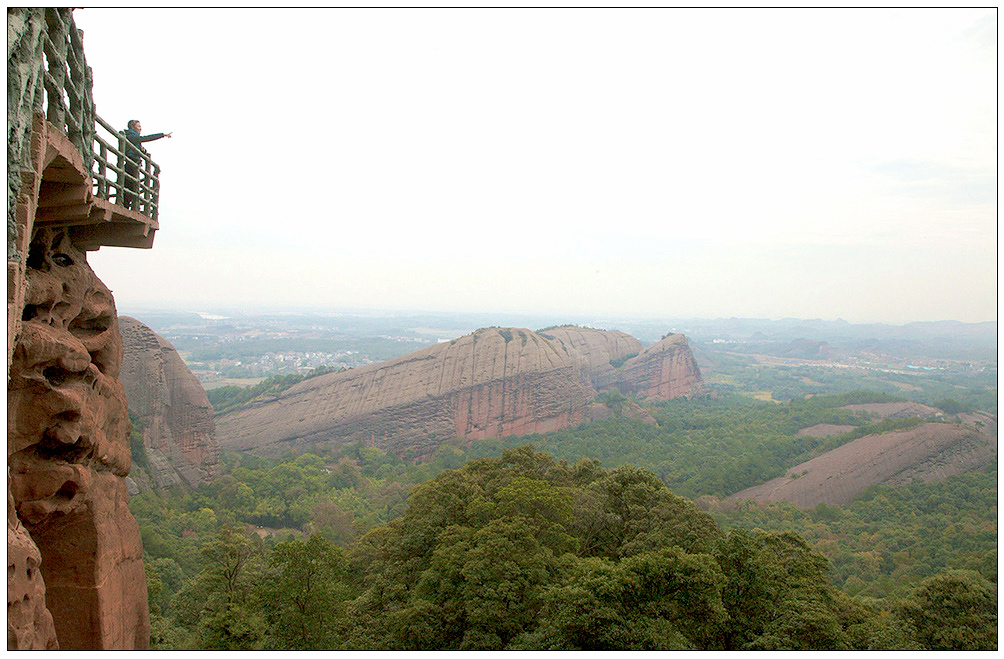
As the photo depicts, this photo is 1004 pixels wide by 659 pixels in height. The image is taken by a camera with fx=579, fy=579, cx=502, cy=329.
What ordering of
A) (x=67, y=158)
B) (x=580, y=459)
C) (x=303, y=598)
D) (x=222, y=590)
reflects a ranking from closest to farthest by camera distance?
1. (x=67, y=158)
2. (x=303, y=598)
3. (x=222, y=590)
4. (x=580, y=459)

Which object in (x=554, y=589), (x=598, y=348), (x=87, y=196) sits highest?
(x=87, y=196)

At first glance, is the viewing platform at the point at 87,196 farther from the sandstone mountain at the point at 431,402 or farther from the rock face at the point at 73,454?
the sandstone mountain at the point at 431,402

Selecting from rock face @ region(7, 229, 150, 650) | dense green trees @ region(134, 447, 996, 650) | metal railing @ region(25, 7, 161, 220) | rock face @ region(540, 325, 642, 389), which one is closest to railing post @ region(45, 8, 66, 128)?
metal railing @ region(25, 7, 161, 220)

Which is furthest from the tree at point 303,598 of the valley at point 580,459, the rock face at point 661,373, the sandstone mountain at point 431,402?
the rock face at point 661,373

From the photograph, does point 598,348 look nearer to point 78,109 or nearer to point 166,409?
point 166,409

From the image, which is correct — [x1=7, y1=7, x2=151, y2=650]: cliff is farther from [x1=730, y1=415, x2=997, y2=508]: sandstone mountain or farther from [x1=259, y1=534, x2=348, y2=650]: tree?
[x1=730, y1=415, x2=997, y2=508]: sandstone mountain

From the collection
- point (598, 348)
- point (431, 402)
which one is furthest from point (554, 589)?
point (598, 348)
